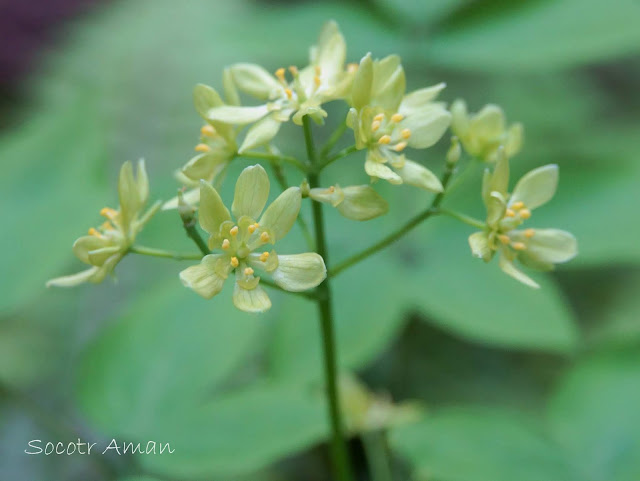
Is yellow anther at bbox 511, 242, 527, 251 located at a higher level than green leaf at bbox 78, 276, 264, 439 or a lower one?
higher

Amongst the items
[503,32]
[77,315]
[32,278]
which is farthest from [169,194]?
[503,32]

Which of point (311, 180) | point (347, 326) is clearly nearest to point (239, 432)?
point (347, 326)

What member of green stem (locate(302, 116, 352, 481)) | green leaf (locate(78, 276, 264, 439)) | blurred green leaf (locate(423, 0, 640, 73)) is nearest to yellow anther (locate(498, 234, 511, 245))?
green stem (locate(302, 116, 352, 481))

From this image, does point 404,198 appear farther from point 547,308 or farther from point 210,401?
point 210,401

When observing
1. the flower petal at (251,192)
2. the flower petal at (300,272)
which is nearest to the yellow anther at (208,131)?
the flower petal at (251,192)

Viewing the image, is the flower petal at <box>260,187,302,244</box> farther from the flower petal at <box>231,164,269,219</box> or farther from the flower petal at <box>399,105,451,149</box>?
the flower petal at <box>399,105,451,149</box>

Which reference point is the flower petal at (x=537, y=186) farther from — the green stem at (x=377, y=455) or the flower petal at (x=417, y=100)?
the green stem at (x=377, y=455)

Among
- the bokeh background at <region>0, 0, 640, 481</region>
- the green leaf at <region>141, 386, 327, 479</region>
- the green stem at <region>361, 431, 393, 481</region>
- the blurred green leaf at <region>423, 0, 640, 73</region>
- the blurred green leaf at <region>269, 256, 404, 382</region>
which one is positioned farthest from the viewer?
the blurred green leaf at <region>423, 0, 640, 73</region>
